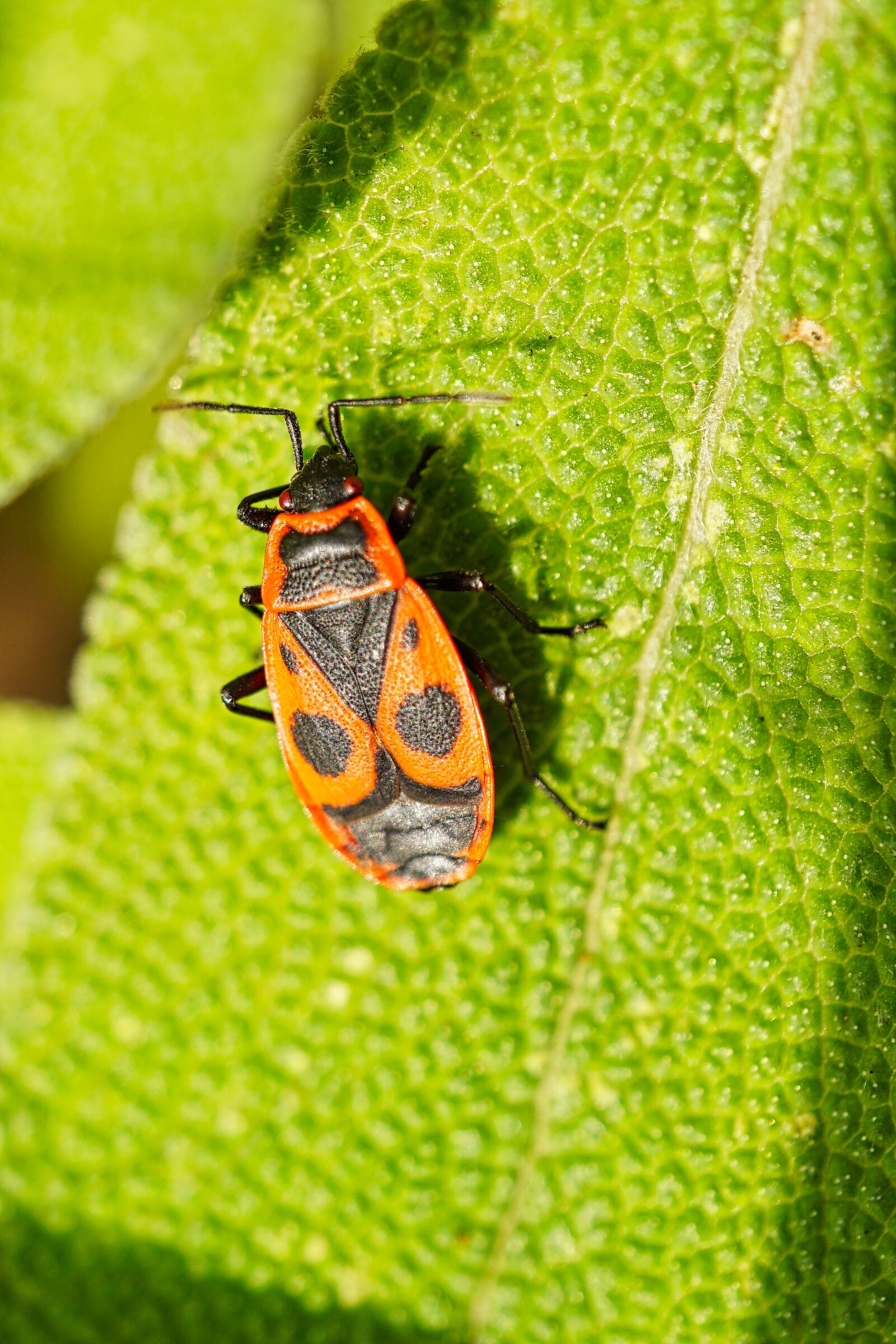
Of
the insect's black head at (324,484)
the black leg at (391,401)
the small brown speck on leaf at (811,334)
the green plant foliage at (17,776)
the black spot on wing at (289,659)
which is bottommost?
the green plant foliage at (17,776)

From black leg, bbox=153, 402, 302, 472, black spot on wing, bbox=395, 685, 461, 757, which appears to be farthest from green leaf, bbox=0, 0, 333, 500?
black spot on wing, bbox=395, 685, 461, 757

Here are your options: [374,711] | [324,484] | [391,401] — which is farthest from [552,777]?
[391,401]

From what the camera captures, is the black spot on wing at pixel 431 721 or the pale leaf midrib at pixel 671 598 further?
the black spot on wing at pixel 431 721

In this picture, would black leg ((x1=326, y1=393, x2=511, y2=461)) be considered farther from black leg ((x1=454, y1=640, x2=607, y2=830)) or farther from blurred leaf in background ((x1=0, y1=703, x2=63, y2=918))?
blurred leaf in background ((x1=0, y1=703, x2=63, y2=918))

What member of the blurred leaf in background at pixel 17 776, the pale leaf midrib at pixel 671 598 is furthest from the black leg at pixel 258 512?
the blurred leaf in background at pixel 17 776

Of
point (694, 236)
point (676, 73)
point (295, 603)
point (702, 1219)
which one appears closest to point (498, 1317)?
point (702, 1219)

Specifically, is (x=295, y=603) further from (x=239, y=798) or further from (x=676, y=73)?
(x=676, y=73)

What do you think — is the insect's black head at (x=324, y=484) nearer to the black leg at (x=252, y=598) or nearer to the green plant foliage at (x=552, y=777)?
the green plant foliage at (x=552, y=777)
